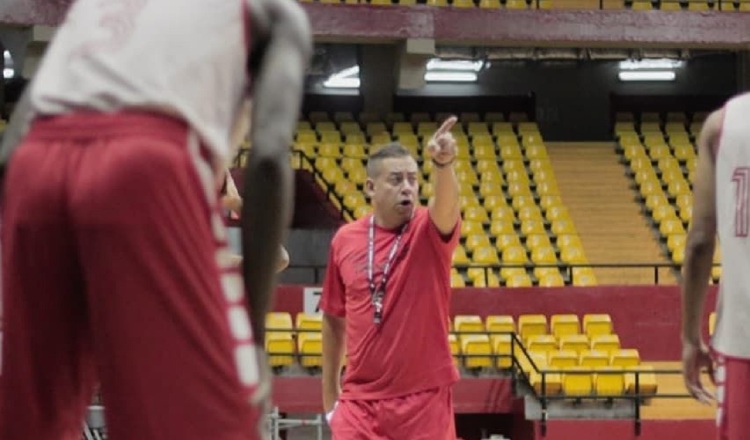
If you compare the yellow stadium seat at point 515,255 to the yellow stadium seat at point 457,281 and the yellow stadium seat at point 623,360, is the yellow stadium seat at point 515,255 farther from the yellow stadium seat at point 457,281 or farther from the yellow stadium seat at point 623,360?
the yellow stadium seat at point 623,360

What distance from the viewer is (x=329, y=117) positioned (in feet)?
76.0

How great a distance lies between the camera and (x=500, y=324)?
49.5 ft

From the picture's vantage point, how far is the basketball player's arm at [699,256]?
11.4 ft

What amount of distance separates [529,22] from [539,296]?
204 inches

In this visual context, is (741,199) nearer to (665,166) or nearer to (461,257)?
(461,257)

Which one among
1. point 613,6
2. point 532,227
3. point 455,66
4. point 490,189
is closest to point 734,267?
point 532,227

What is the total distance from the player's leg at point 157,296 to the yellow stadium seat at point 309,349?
38.0 feet

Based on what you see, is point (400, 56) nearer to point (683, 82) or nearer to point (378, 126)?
point (378, 126)

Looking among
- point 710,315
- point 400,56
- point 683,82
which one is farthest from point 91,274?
point 683,82

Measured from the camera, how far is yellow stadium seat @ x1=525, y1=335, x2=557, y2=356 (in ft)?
47.9

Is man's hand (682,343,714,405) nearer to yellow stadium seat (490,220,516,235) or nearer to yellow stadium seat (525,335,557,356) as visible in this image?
yellow stadium seat (525,335,557,356)

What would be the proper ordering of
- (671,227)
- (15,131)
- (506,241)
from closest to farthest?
(15,131) < (506,241) < (671,227)

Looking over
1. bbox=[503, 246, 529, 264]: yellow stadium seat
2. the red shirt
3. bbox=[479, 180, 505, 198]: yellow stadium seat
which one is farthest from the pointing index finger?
bbox=[479, 180, 505, 198]: yellow stadium seat

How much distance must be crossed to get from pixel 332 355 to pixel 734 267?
3122mm
